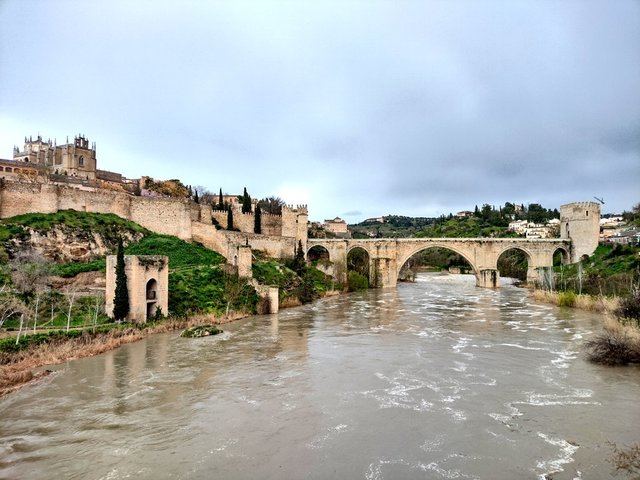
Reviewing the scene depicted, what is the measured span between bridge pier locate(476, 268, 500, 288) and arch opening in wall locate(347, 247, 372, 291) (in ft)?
36.4

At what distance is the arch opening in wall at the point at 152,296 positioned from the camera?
20297 mm

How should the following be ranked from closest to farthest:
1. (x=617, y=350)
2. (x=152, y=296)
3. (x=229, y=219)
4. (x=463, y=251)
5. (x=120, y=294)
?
(x=617, y=350), (x=120, y=294), (x=152, y=296), (x=229, y=219), (x=463, y=251)

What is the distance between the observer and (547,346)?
654 inches

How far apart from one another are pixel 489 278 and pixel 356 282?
518 inches

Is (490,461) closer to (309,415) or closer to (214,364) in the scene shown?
(309,415)

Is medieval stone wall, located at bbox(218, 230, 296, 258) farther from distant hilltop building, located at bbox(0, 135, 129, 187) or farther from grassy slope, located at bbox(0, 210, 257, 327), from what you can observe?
distant hilltop building, located at bbox(0, 135, 129, 187)

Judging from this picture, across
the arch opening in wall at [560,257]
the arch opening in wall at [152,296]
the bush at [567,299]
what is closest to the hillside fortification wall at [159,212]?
the arch opening in wall at [152,296]

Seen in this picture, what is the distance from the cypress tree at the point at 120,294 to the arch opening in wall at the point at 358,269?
26839 millimetres

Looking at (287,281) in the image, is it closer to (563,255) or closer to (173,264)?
(173,264)

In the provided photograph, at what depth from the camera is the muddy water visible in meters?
7.69

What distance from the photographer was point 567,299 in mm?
27188

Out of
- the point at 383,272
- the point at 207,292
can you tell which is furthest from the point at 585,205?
the point at 207,292

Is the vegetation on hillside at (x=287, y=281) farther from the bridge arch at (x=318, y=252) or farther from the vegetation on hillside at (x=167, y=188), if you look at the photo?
the vegetation on hillside at (x=167, y=188)

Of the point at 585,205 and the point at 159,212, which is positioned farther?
the point at 585,205
